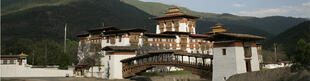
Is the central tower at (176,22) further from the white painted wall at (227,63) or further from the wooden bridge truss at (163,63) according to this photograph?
the white painted wall at (227,63)

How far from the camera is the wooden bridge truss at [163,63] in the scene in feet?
130

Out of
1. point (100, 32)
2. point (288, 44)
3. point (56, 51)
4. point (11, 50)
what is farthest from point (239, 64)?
point (288, 44)

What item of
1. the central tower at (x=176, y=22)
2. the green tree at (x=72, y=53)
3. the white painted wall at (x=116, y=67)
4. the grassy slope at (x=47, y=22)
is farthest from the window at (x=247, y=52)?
the grassy slope at (x=47, y=22)

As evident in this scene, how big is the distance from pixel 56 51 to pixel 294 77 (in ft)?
224

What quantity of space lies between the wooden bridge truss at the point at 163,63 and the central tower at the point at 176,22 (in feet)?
105

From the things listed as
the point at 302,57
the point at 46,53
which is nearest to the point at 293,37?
the point at 46,53

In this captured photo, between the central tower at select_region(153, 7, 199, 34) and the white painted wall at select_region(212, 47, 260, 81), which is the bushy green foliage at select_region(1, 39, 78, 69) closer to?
the central tower at select_region(153, 7, 199, 34)

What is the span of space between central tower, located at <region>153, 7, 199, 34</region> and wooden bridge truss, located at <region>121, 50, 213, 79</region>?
32.0m

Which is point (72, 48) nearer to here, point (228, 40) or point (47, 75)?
point (47, 75)

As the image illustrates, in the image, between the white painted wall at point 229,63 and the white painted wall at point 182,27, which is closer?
the white painted wall at point 229,63

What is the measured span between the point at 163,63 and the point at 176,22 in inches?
1597

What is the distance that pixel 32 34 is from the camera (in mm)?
152875

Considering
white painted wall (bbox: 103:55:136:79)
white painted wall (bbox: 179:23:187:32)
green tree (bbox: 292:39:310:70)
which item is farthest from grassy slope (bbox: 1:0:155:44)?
green tree (bbox: 292:39:310:70)

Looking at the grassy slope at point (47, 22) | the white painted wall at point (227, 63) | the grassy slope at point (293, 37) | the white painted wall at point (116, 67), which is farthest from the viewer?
the grassy slope at point (47, 22)
